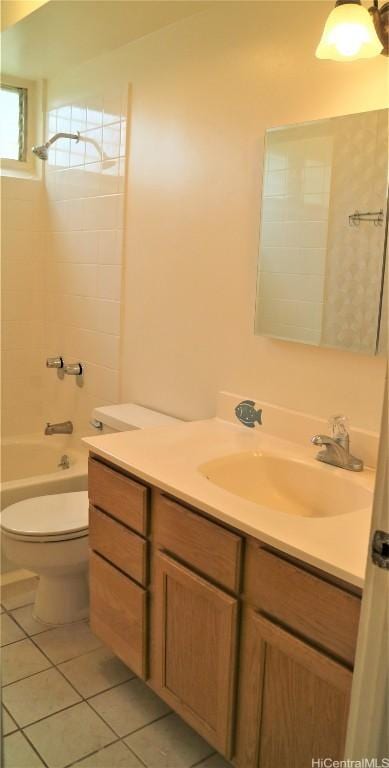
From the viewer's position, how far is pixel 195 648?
5.22 feet

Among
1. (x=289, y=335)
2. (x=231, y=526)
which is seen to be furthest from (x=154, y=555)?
(x=289, y=335)

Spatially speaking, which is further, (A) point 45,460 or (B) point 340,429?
(A) point 45,460

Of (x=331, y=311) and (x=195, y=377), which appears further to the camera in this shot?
(x=195, y=377)

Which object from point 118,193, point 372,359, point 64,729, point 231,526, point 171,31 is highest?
point 171,31

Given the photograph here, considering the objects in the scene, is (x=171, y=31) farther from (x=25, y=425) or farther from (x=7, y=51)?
(x=25, y=425)

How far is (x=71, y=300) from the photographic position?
3.06 metres

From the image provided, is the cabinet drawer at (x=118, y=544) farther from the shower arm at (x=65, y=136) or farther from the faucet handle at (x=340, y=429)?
the shower arm at (x=65, y=136)

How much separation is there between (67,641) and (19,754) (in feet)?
1.82

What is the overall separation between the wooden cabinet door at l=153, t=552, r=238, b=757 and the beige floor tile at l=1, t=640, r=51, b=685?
22.0 inches

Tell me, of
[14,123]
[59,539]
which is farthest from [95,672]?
[14,123]

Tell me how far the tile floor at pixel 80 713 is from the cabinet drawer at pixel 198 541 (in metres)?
0.60

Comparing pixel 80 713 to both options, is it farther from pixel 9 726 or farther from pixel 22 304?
pixel 22 304

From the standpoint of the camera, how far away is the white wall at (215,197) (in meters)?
1.80

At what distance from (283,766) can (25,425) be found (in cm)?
235
